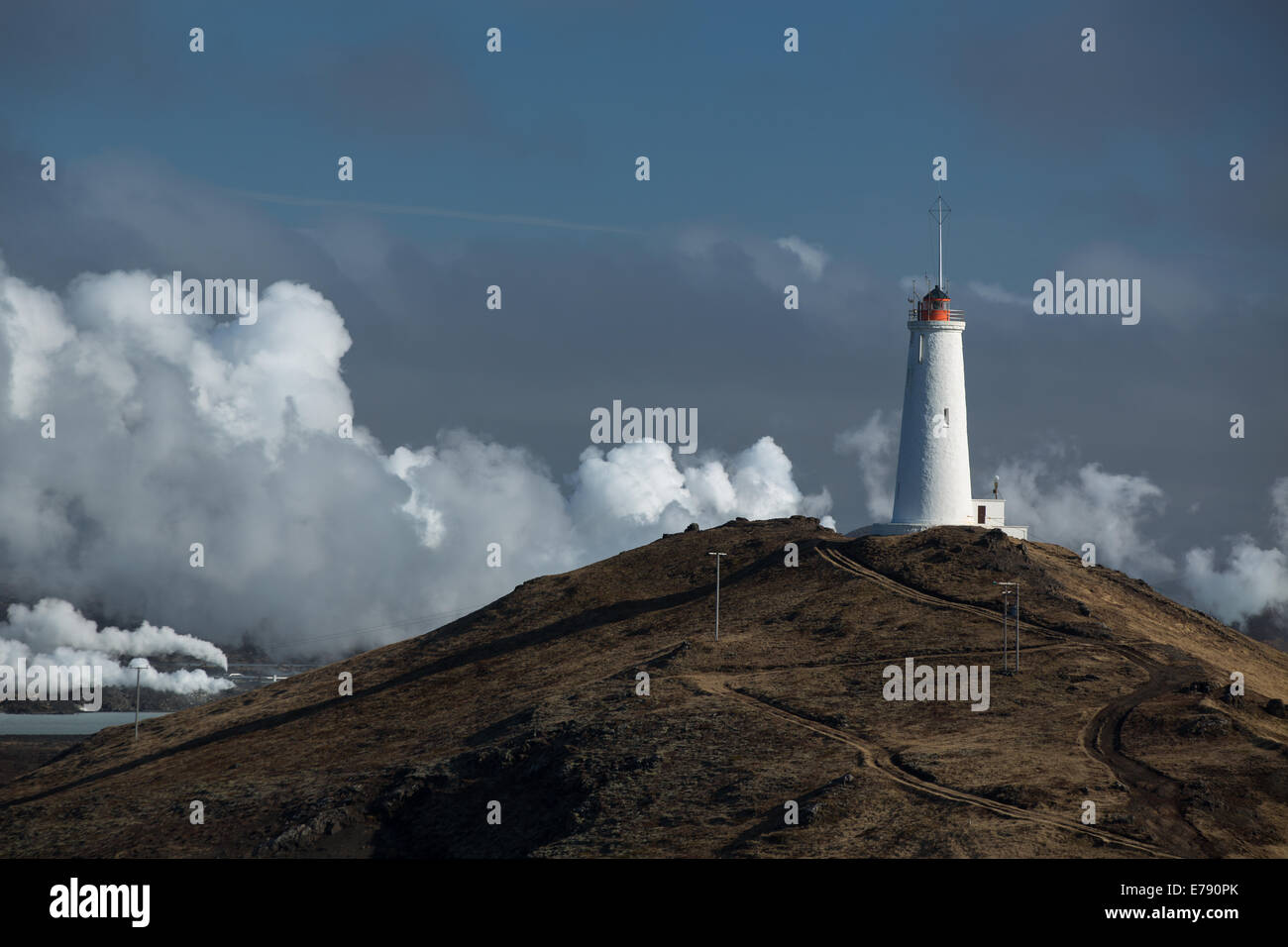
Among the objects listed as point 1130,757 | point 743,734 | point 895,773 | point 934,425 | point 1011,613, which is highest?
point 934,425

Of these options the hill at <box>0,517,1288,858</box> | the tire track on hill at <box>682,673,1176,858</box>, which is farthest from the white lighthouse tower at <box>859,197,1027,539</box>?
the tire track on hill at <box>682,673,1176,858</box>

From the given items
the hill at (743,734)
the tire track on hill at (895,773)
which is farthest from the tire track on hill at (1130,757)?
the tire track on hill at (895,773)

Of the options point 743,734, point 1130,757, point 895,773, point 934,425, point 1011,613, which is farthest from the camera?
point 934,425

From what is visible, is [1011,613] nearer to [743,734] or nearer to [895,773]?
[743,734]

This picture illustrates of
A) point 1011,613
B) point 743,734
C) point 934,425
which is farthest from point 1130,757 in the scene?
point 934,425
